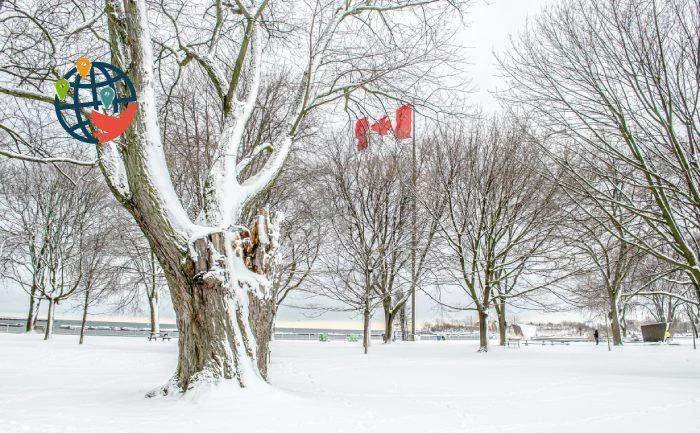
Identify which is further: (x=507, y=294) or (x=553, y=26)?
(x=507, y=294)

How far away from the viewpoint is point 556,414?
5.91 meters

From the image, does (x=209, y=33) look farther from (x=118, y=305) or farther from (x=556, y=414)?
(x=118, y=305)

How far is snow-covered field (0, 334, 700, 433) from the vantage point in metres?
4.76

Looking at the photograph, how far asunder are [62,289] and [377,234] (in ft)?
52.0

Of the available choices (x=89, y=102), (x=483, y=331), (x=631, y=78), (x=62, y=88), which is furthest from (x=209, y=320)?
(x=483, y=331)

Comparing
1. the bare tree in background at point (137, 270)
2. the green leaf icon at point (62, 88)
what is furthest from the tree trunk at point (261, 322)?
the bare tree in background at point (137, 270)

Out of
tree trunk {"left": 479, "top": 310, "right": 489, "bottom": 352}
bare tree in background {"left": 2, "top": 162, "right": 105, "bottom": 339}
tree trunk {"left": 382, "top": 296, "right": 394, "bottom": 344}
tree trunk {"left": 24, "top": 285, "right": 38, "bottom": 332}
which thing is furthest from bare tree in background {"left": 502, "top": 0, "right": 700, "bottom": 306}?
tree trunk {"left": 24, "top": 285, "right": 38, "bottom": 332}

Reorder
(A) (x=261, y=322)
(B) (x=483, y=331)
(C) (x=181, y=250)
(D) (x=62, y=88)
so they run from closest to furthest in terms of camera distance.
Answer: (D) (x=62, y=88) → (C) (x=181, y=250) → (A) (x=261, y=322) → (B) (x=483, y=331)

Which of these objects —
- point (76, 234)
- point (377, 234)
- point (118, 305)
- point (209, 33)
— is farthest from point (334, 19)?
point (118, 305)

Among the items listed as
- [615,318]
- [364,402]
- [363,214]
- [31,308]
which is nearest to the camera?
[364,402]

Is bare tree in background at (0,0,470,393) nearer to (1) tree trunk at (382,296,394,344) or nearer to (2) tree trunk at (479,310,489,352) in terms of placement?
(2) tree trunk at (479,310,489,352)

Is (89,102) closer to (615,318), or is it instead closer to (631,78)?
(631,78)

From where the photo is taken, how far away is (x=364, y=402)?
20.9ft

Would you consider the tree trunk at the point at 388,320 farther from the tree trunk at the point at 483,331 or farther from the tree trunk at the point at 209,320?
the tree trunk at the point at 209,320
